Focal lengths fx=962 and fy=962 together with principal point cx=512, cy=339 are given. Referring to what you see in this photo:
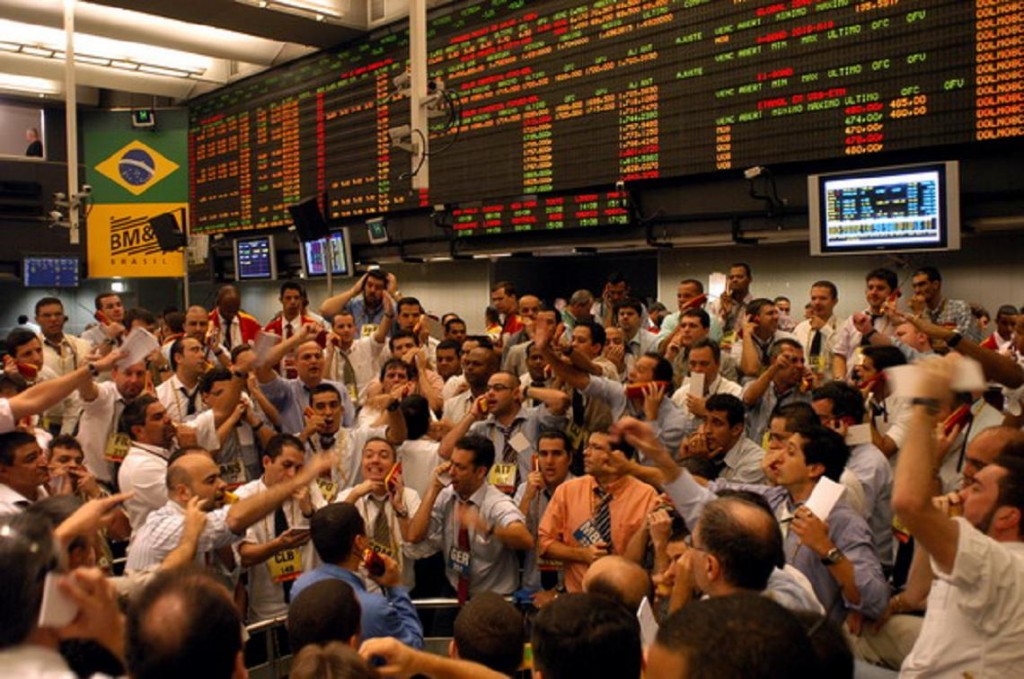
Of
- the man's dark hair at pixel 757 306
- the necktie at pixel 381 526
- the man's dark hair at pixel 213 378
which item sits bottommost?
the necktie at pixel 381 526

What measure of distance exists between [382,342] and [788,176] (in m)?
3.54

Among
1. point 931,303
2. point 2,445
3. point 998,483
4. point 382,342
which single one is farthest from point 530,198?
point 998,483

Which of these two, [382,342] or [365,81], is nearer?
[382,342]

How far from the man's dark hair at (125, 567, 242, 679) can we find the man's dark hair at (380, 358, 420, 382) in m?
4.25

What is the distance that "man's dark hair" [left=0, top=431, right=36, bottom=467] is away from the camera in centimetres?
379

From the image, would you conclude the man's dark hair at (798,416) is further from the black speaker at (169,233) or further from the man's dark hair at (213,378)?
the black speaker at (169,233)

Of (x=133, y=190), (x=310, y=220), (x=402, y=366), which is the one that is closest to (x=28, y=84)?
(x=133, y=190)

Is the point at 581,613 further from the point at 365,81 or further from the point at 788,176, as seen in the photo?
the point at 365,81

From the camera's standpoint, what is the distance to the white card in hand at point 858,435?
422 centimetres

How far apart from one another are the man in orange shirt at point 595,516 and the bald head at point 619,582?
103cm

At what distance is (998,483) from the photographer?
2.66 metres

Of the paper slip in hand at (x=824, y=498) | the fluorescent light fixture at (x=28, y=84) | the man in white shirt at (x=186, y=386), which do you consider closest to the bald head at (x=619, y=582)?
the paper slip in hand at (x=824, y=498)

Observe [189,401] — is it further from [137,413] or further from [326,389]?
[137,413]

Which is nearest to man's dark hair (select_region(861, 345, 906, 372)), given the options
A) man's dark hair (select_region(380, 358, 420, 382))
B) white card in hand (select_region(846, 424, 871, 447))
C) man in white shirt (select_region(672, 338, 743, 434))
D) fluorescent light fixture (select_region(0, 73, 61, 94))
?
man in white shirt (select_region(672, 338, 743, 434))
